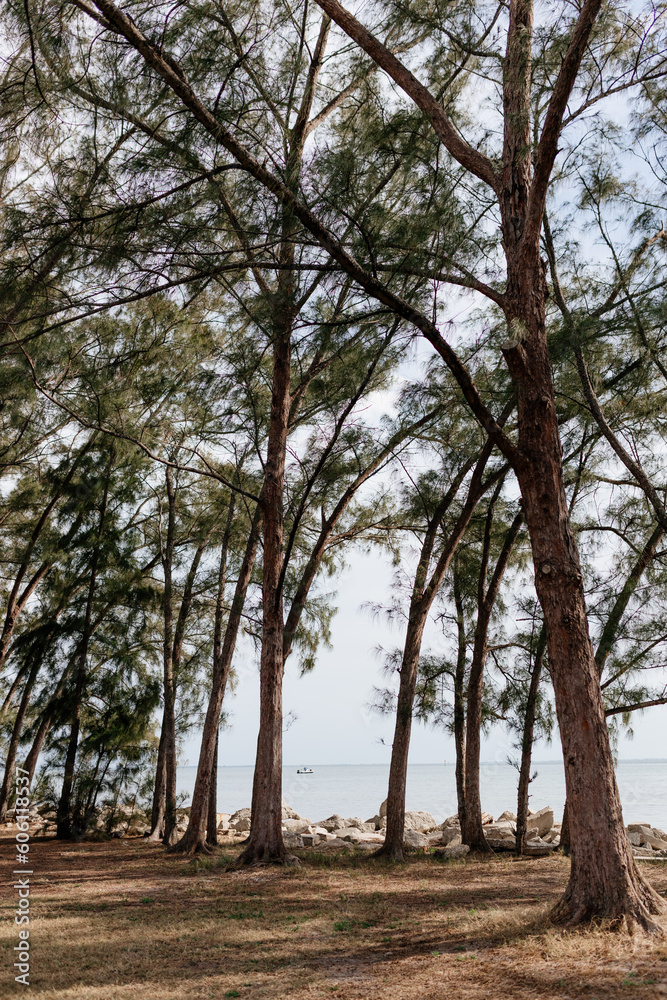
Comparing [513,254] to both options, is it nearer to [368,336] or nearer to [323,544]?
[368,336]

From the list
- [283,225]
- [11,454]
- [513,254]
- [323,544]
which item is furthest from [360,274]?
[11,454]

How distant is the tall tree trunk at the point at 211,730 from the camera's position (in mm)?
9094

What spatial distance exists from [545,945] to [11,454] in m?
8.73

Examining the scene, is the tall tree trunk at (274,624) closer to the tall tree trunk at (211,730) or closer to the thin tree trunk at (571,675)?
the tall tree trunk at (211,730)

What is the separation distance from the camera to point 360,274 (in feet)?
15.5

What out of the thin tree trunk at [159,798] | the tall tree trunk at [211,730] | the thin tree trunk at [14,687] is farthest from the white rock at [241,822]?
the thin tree trunk at [14,687]

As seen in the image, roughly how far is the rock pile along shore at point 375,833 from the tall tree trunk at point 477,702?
0.91 ft

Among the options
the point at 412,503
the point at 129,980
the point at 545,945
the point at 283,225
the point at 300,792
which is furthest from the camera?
the point at 300,792

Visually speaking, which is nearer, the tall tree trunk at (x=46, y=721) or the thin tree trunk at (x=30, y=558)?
the thin tree trunk at (x=30, y=558)

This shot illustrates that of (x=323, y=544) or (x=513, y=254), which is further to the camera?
(x=323, y=544)

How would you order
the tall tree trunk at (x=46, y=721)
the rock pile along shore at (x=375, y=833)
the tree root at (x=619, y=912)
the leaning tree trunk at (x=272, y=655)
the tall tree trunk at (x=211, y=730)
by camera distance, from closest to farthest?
the tree root at (x=619, y=912), the leaning tree trunk at (x=272, y=655), the tall tree trunk at (x=211, y=730), the rock pile along shore at (x=375, y=833), the tall tree trunk at (x=46, y=721)

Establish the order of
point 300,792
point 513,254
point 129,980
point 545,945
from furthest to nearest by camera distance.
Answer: point 300,792 < point 513,254 < point 545,945 < point 129,980

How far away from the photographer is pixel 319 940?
15.2 feet

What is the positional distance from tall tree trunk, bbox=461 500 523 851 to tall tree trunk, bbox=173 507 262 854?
2.84 m
